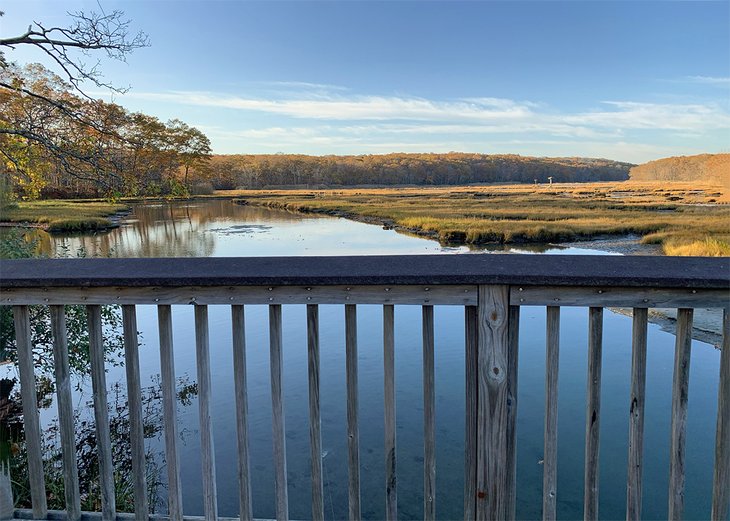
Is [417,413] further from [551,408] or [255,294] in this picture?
[255,294]

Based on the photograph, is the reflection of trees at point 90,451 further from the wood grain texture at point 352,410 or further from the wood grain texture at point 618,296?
the wood grain texture at point 618,296

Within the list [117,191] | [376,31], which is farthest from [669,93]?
[117,191]

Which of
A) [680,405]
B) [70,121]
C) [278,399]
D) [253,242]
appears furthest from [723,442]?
[253,242]

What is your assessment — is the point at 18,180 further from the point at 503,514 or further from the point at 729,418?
the point at 729,418

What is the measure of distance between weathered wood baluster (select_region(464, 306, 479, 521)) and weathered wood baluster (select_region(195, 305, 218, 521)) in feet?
3.14

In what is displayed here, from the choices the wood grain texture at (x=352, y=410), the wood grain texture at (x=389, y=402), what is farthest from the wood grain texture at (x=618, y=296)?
the wood grain texture at (x=352, y=410)

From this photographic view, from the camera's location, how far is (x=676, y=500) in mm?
1895

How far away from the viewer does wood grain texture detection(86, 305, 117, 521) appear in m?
2.10

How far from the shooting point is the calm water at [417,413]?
16.0 ft

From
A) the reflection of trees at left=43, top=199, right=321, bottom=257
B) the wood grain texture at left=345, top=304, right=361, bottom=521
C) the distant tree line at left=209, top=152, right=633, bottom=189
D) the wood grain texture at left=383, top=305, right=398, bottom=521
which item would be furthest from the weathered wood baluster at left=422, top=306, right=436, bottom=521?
the distant tree line at left=209, top=152, right=633, bottom=189

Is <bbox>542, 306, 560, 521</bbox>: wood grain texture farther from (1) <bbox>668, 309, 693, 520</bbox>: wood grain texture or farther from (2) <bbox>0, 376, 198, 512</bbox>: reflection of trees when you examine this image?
(2) <bbox>0, 376, 198, 512</bbox>: reflection of trees

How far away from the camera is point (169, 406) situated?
209cm

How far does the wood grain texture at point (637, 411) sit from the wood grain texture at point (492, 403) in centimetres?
44

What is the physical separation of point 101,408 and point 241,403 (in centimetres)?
58
